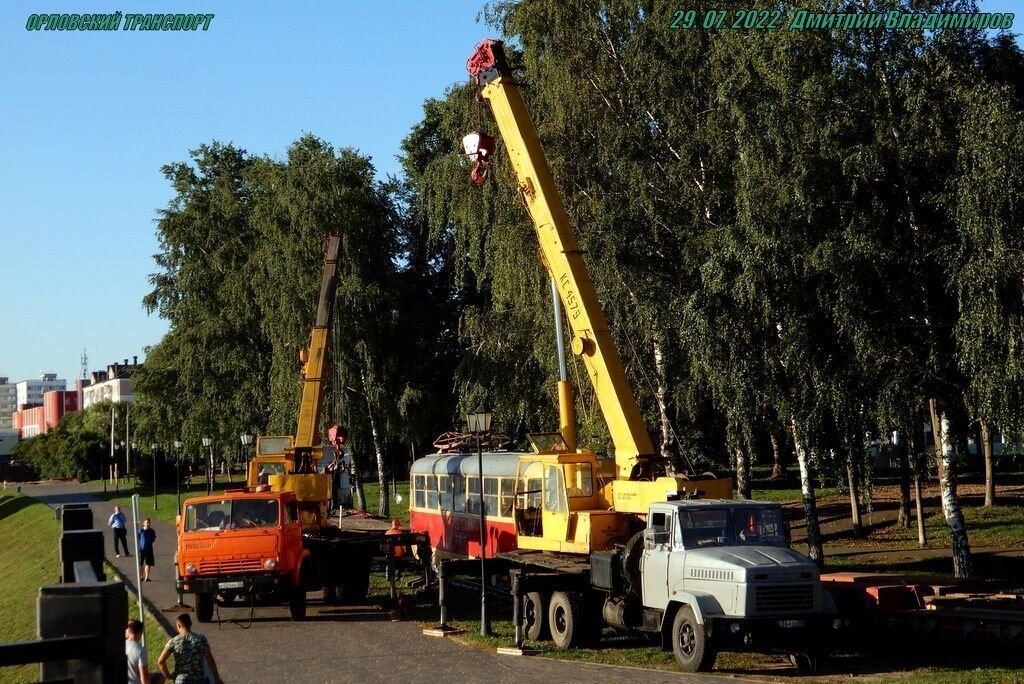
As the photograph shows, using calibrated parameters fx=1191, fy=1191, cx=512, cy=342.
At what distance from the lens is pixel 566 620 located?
18.3 metres

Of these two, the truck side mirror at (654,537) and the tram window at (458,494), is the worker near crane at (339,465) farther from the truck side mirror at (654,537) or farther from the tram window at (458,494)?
the truck side mirror at (654,537)

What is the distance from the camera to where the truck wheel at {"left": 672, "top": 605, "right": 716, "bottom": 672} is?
50.6 ft

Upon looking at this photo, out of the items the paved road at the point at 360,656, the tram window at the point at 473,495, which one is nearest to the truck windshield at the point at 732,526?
the paved road at the point at 360,656

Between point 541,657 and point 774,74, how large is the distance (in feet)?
38.2

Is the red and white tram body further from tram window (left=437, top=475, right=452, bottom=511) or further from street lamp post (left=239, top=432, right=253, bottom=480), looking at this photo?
street lamp post (left=239, top=432, right=253, bottom=480)

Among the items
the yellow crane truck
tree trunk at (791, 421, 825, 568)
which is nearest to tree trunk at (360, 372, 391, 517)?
tree trunk at (791, 421, 825, 568)

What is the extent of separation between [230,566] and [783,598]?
10960 mm

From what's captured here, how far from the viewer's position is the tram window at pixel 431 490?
2842cm

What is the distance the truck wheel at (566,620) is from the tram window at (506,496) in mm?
4627

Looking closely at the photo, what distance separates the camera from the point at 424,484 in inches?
1152

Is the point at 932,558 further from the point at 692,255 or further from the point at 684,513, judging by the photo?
the point at 684,513

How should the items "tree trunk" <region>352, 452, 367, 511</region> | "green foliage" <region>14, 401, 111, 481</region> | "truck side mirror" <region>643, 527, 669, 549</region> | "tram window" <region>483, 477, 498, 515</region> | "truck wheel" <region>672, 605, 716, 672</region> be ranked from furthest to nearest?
"green foliage" <region>14, 401, 111, 481</region>, "tree trunk" <region>352, 452, 367, 511</region>, "tram window" <region>483, 477, 498, 515</region>, "truck side mirror" <region>643, 527, 669, 549</region>, "truck wheel" <region>672, 605, 716, 672</region>

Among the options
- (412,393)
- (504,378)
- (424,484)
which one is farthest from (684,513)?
(412,393)

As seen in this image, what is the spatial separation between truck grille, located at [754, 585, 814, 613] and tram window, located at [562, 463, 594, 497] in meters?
4.95
